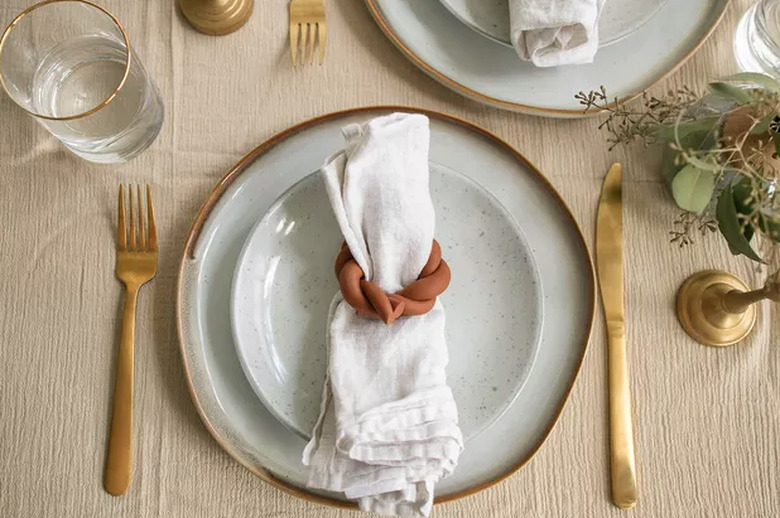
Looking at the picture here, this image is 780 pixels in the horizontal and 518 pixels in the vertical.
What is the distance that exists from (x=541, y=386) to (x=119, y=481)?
1.34 feet

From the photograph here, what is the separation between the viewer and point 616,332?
68 centimetres

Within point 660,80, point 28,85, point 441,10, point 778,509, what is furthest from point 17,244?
point 778,509

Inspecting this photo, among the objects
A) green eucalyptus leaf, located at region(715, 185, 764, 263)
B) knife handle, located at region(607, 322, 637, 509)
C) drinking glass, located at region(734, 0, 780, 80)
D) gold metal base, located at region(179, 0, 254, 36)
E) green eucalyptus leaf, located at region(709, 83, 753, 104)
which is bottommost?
knife handle, located at region(607, 322, 637, 509)

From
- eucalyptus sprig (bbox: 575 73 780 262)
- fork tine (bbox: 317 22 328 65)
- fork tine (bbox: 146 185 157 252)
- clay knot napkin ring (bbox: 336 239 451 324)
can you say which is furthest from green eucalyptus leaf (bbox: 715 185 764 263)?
fork tine (bbox: 146 185 157 252)

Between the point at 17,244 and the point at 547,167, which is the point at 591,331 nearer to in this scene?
the point at 547,167

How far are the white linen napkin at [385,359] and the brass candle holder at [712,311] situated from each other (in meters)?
0.28

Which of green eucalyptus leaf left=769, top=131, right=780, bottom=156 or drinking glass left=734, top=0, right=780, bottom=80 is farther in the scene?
drinking glass left=734, top=0, right=780, bottom=80

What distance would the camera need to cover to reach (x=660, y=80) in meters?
0.72

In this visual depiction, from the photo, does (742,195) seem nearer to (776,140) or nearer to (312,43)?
(776,140)

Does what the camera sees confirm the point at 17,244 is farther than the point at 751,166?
Yes

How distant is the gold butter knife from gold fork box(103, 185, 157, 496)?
456 millimetres

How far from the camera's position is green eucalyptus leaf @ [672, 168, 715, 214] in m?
0.63

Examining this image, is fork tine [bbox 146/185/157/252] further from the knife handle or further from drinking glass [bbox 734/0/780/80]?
drinking glass [bbox 734/0/780/80]

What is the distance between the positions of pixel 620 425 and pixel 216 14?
0.59m
